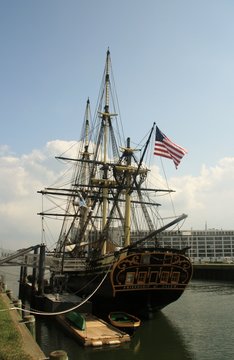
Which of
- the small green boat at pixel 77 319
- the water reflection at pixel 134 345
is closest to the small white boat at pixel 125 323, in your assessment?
the water reflection at pixel 134 345

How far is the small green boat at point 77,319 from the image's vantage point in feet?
67.5

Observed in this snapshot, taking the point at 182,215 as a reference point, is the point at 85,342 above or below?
below

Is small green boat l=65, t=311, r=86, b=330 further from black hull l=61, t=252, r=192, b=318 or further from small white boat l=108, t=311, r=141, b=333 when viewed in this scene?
black hull l=61, t=252, r=192, b=318

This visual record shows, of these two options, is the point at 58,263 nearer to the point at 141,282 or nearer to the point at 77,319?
the point at 141,282

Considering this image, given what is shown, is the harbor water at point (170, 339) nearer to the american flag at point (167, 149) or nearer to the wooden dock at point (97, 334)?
the wooden dock at point (97, 334)

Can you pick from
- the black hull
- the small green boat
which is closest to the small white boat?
the small green boat

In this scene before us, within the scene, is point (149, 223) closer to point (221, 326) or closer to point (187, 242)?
point (221, 326)

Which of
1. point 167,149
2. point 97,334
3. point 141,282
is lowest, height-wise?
point 97,334

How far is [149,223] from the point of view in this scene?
39.2 m

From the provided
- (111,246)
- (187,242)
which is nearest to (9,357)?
(111,246)

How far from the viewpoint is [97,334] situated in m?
19.5

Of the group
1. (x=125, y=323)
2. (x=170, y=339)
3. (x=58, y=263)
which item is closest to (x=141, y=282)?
(x=125, y=323)

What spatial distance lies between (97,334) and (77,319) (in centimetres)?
236

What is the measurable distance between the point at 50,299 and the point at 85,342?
9.05 m
